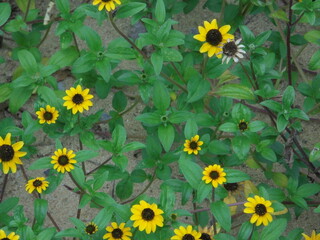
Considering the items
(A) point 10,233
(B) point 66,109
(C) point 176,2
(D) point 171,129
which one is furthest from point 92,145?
(C) point 176,2

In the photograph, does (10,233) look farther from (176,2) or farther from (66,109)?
(176,2)

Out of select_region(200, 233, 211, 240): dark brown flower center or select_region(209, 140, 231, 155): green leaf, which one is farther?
select_region(209, 140, 231, 155): green leaf

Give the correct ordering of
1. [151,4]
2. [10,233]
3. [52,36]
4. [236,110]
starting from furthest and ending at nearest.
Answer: [52,36]
[151,4]
[236,110]
[10,233]

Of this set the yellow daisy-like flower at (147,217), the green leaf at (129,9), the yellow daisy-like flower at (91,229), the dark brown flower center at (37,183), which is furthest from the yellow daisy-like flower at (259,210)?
the green leaf at (129,9)

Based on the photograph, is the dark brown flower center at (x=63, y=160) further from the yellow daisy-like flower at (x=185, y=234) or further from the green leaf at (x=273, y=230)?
the green leaf at (x=273, y=230)

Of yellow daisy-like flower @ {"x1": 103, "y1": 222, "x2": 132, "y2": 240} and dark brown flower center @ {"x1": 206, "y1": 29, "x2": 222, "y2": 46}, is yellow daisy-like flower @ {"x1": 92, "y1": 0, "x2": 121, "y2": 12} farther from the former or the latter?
yellow daisy-like flower @ {"x1": 103, "y1": 222, "x2": 132, "y2": 240}

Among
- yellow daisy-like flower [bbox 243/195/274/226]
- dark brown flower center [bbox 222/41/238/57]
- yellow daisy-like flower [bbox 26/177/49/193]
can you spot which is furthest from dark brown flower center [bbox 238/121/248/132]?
yellow daisy-like flower [bbox 26/177/49/193]
